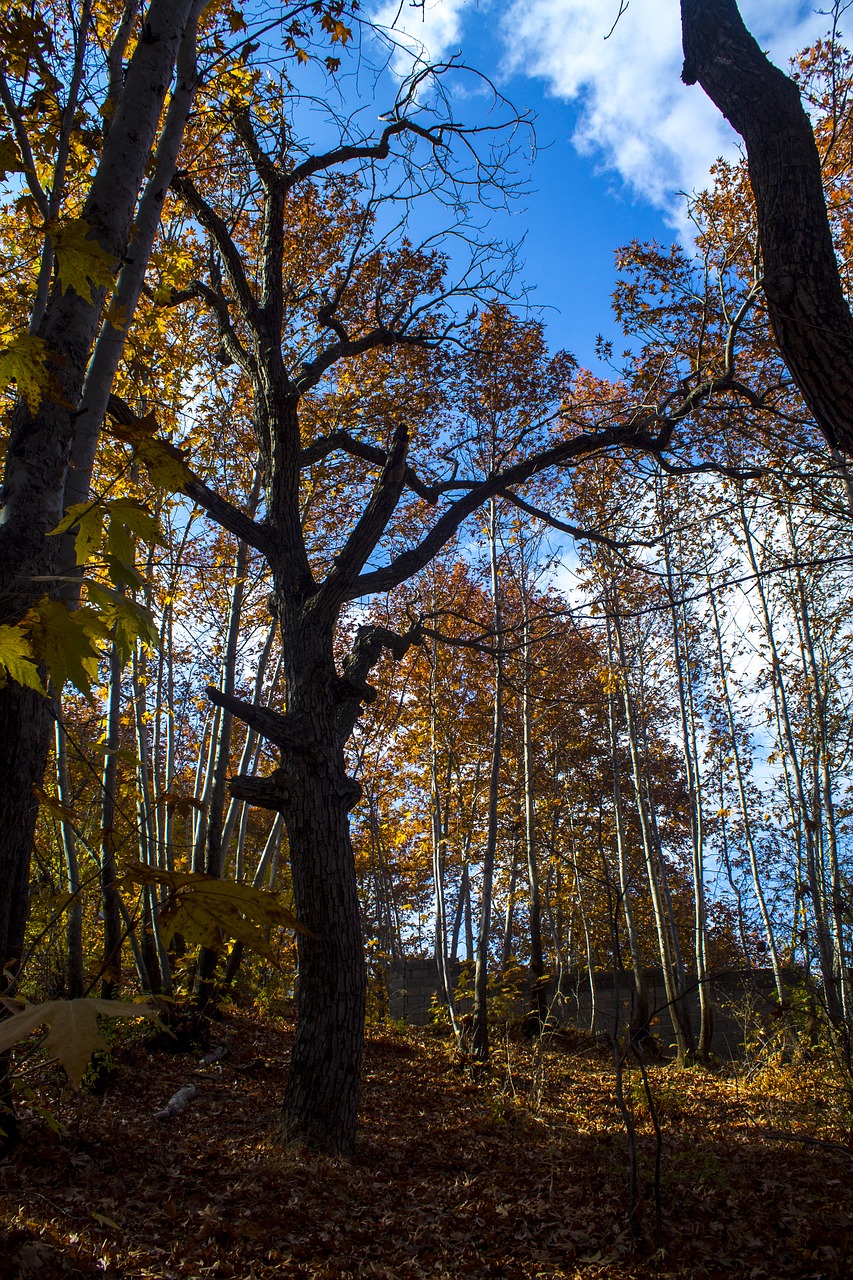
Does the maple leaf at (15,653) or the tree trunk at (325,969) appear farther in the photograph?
the tree trunk at (325,969)

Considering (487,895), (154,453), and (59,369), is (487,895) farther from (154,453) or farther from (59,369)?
(154,453)

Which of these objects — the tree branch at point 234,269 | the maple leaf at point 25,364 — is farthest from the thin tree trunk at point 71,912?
the maple leaf at point 25,364

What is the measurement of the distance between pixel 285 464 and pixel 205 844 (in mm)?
3859

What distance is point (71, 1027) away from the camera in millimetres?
577

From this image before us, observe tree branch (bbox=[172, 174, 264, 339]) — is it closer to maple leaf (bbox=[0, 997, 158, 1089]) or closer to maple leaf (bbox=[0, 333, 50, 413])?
maple leaf (bbox=[0, 333, 50, 413])

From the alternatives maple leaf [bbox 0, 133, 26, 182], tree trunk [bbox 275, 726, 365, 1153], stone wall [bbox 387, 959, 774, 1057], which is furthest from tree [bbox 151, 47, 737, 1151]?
stone wall [bbox 387, 959, 774, 1057]

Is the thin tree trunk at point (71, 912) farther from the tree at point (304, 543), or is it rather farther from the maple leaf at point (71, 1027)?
the maple leaf at point (71, 1027)

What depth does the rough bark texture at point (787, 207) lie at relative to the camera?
7.56ft

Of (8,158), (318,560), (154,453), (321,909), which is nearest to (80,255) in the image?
(8,158)

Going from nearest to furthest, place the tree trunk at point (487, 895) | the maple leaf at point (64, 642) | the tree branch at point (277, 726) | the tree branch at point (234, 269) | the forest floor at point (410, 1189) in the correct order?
the maple leaf at point (64, 642) → the forest floor at point (410, 1189) → the tree branch at point (277, 726) → the tree branch at point (234, 269) → the tree trunk at point (487, 895)

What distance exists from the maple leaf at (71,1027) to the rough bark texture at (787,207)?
2.43 meters

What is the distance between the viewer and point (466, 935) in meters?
13.4

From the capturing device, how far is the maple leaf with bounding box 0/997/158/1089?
55cm

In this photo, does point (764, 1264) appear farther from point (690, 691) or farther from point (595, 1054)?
point (690, 691)
